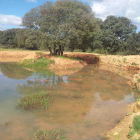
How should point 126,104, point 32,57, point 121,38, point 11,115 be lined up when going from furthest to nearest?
point 121,38
point 32,57
point 126,104
point 11,115

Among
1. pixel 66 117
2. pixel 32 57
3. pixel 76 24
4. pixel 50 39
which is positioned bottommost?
pixel 66 117

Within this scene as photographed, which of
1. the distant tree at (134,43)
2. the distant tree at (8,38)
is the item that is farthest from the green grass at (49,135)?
the distant tree at (8,38)

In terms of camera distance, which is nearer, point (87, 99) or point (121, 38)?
point (87, 99)

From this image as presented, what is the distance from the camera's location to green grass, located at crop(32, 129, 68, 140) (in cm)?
400

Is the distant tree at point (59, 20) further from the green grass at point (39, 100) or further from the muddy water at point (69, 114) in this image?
the green grass at point (39, 100)

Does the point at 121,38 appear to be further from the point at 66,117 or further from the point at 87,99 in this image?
the point at 66,117

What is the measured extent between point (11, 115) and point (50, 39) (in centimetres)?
1207

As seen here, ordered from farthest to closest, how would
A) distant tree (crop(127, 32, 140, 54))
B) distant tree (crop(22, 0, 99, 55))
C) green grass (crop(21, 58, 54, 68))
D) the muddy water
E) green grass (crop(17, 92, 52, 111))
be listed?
distant tree (crop(127, 32, 140, 54))
green grass (crop(21, 58, 54, 68))
distant tree (crop(22, 0, 99, 55))
green grass (crop(17, 92, 52, 111))
the muddy water

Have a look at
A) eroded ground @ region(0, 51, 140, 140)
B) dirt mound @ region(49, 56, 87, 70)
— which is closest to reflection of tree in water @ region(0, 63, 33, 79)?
eroded ground @ region(0, 51, 140, 140)

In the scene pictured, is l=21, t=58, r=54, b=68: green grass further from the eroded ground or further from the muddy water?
the muddy water

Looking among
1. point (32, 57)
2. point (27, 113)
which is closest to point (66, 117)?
point (27, 113)

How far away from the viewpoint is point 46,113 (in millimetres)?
5473

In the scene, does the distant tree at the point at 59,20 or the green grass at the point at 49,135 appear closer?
the green grass at the point at 49,135

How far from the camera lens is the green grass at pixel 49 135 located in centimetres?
400
